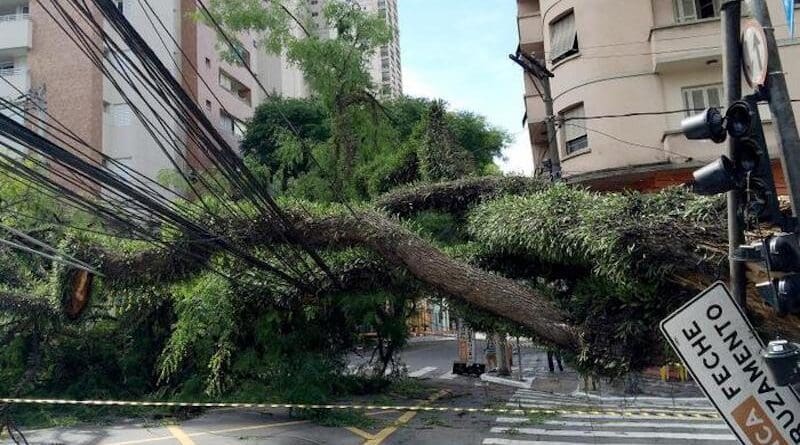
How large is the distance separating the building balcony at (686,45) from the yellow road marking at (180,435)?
45.3 ft

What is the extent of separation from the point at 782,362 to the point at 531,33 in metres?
19.5

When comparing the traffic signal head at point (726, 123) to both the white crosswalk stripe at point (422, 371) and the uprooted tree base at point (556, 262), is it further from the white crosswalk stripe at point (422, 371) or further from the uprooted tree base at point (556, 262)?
the white crosswalk stripe at point (422, 371)

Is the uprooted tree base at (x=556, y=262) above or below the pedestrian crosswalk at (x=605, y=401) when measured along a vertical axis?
above

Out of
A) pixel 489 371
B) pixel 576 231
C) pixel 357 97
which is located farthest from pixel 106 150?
pixel 576 231

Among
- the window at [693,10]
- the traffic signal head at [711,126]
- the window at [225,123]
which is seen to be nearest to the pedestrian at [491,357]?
the window at [693,10]

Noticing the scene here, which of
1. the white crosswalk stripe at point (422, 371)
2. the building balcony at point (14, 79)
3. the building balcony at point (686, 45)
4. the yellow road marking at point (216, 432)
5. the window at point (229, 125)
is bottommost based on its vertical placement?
the white crosswalk stripe at point (422, 371)

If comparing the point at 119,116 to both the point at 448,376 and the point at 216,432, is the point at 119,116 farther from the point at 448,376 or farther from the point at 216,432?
the point at 216,432

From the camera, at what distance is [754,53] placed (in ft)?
14.3

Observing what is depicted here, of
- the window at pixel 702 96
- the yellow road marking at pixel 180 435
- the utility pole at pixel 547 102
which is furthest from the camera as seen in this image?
the window at pixel 702 96

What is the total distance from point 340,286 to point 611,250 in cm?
434

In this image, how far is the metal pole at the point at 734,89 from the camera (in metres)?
4.30

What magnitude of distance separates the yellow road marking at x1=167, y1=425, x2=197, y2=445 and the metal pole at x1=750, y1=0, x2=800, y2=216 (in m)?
8.76

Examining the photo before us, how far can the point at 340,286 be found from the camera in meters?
9.83

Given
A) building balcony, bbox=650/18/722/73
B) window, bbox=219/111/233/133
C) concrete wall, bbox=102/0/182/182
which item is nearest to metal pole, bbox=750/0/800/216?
building balcony, bbox=650/18/722/73
